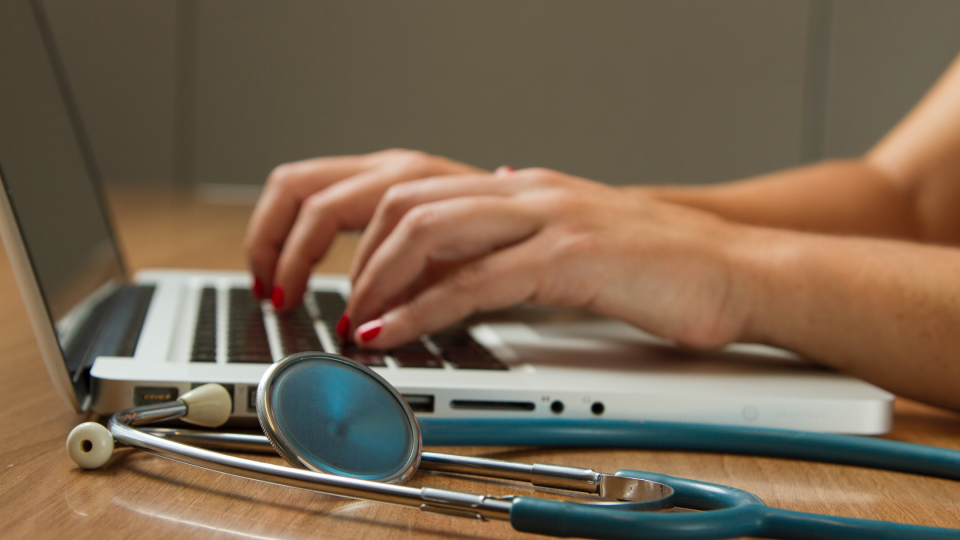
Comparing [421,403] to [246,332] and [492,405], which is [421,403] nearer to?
[492,405]

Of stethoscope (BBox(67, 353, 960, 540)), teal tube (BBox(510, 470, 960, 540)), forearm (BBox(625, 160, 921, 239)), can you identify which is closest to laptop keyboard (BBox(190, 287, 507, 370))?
stethoscope (BBox(67, 353, 960, 540))

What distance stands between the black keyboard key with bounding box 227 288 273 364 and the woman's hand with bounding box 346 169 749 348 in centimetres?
7

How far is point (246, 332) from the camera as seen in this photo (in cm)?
54

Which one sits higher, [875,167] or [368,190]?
[368,190]

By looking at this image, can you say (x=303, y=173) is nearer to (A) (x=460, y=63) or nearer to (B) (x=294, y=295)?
(B) (x=294, y=295)

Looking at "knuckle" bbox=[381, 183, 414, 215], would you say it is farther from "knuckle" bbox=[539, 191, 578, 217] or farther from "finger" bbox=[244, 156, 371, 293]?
"finger" bbox=[244, 156, 371, 293]

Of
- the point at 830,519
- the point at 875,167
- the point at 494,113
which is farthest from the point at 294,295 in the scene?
the point at 494,113

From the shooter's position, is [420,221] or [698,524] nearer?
[698,524]

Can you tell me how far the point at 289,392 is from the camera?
0.30 metres

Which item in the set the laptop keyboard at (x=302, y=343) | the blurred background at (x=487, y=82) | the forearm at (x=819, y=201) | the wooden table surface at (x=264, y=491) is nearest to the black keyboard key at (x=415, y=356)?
the laptop keyboard at (x=302, y=343)

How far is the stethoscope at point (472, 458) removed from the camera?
0.24 m

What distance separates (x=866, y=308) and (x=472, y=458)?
1.04ft

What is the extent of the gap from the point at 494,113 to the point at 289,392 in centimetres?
282

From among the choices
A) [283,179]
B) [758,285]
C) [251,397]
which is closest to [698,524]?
[251,397]
